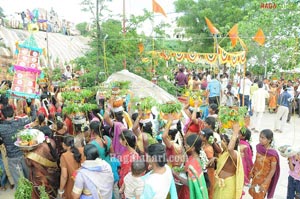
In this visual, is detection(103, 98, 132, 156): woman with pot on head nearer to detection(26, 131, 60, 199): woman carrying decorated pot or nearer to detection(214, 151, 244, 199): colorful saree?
detection(26, 131, 60, 199): woman carrying decorated pot

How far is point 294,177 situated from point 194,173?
70.6 inches

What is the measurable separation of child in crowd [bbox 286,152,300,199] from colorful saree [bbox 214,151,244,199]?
96cm

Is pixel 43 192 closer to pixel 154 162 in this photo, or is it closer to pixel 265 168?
pixel 154 162

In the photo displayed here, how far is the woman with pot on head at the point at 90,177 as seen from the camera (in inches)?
123

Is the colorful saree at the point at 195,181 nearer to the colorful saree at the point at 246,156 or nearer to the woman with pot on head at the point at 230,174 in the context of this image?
the woman with pot on head at the point at 230,174

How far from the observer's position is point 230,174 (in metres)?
3.69

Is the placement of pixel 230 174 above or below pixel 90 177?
below

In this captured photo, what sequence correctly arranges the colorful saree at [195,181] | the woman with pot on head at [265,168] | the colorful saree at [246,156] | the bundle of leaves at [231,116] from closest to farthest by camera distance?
the colorful saree at [195,181] < the bundle of leaves at [231,116] < the woman with pot on head at [265,168] < the colorful saree at [246,156]

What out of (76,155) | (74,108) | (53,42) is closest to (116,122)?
(74,108)

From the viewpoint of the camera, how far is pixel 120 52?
9664 millimetres

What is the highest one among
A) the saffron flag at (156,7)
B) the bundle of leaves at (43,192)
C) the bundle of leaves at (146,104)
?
the saffron flag at (156,7)

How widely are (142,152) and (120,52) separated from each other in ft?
19.9

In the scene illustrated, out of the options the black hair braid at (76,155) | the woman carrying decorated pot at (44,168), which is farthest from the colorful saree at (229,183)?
the woman carrying decorated pot at (44,168)

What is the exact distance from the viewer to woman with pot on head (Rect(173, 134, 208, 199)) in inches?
129
